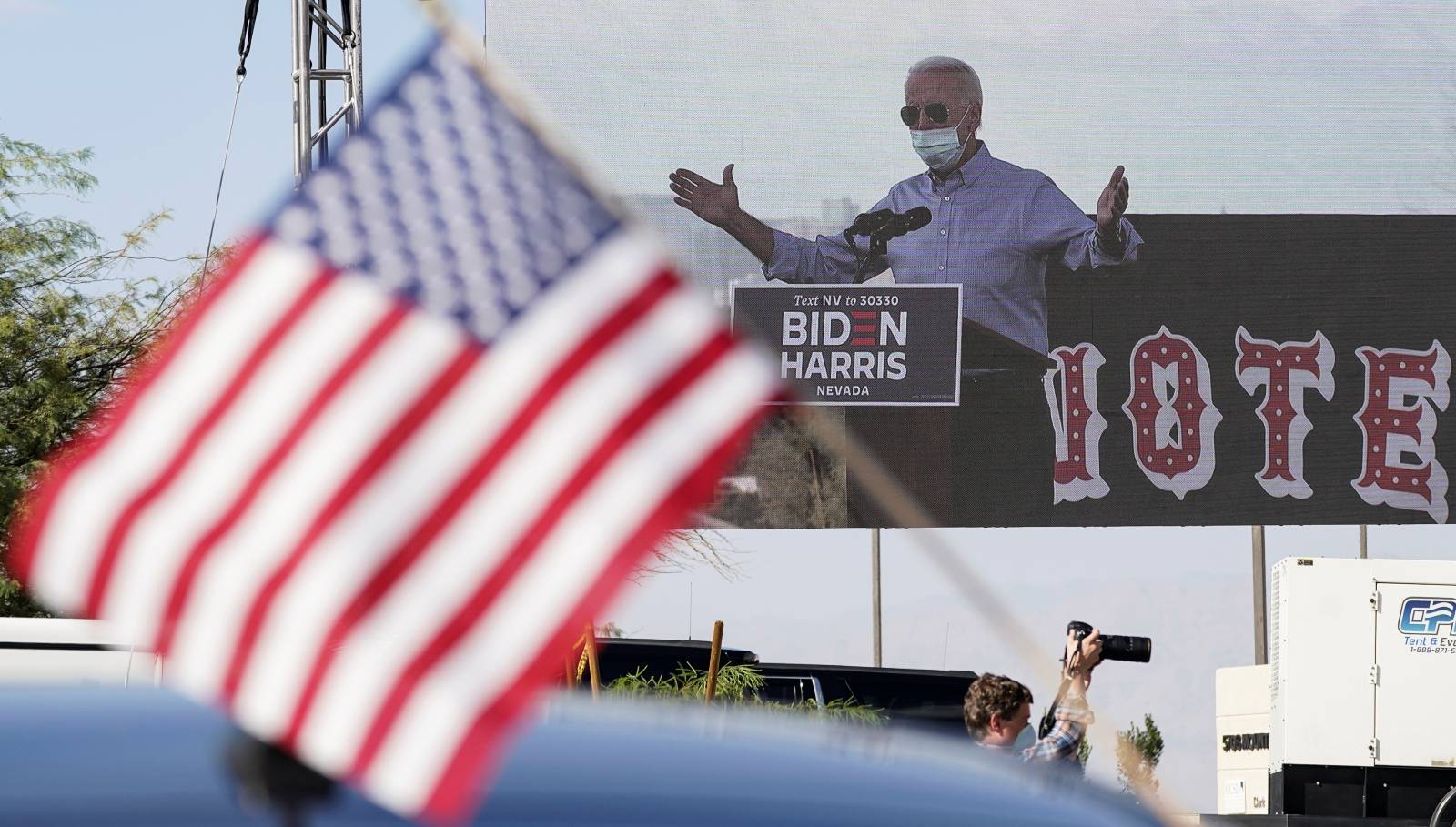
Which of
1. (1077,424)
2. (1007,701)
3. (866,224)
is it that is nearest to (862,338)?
(866,224)

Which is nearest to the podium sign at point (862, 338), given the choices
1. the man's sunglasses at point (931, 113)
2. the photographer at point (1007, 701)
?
the man's sunglasses at point (931, 113)

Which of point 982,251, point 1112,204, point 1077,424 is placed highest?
point 1112,204

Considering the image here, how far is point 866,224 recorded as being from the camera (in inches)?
687

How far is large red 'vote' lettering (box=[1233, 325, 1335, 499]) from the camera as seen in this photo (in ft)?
A: 56.7

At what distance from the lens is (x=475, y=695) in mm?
1870

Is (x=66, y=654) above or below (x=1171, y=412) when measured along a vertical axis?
below

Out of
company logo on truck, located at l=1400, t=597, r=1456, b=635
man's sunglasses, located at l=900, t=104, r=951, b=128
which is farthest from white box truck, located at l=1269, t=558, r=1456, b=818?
man's sunglasses, located at l=900, t=104, r=951, b=128

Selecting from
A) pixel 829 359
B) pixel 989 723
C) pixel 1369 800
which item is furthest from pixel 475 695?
pixel 829 359

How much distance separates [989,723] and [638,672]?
14.7 ft

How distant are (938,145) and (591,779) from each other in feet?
54.0

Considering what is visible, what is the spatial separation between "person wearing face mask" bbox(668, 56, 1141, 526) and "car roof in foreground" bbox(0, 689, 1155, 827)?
14900mm

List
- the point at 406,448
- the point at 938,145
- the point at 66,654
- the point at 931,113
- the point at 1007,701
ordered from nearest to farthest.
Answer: the point at 406,448 → the point at 1007,701 → the point at 66,654 → the point at 938,145 → the point at 931,113

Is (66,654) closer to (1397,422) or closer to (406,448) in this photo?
(406,448)

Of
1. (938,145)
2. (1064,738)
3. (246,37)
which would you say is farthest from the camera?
(938,145)
